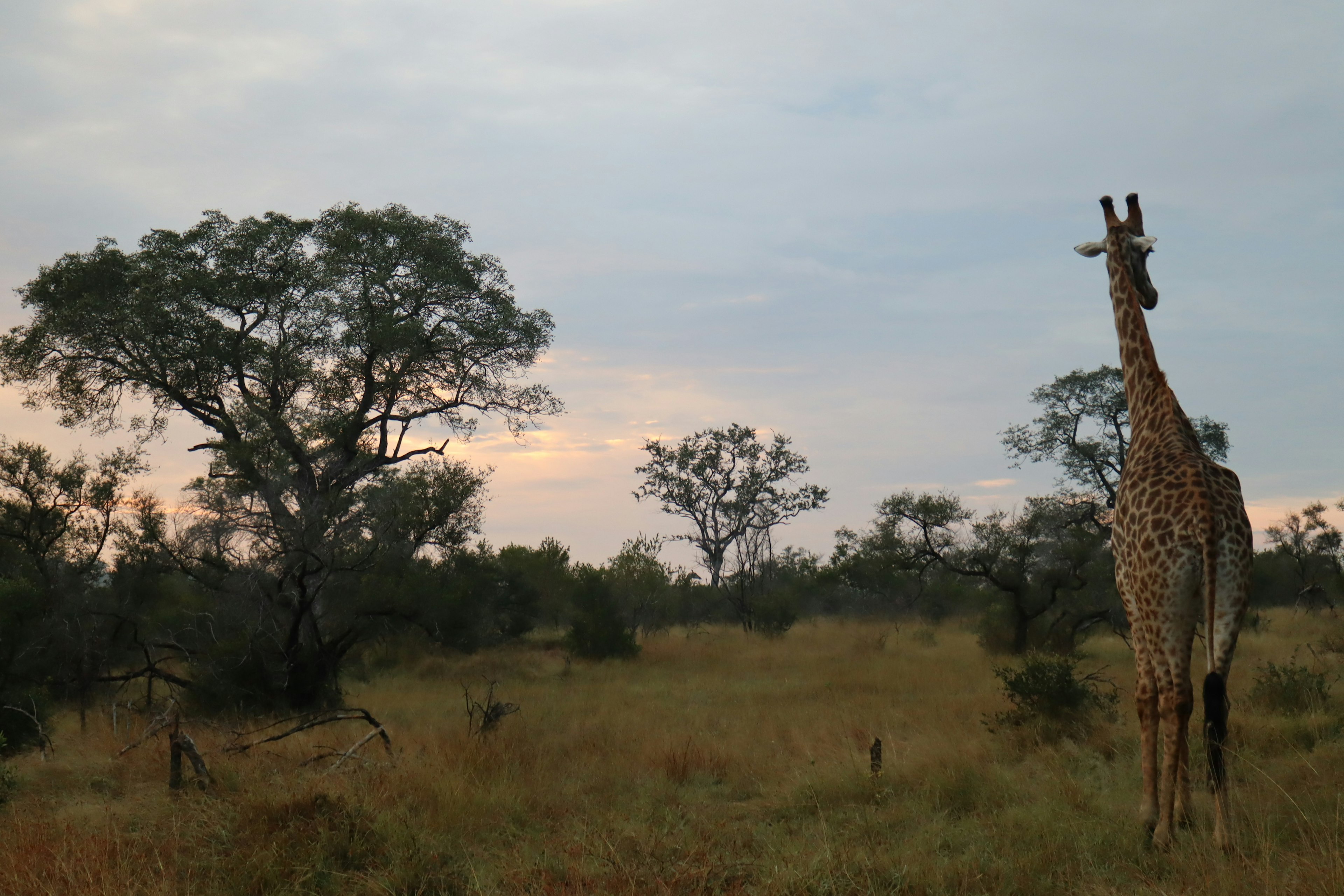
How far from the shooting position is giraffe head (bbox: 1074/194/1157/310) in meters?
7.23

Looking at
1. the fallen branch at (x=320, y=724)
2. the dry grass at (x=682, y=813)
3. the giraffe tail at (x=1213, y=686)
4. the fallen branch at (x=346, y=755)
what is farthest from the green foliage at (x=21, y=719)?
the giraffe tail at (x=1213, y=686)

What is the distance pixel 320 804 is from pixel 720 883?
9.58 ft

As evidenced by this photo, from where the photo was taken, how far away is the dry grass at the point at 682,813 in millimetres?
5207

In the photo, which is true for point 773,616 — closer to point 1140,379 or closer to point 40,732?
point 40,732

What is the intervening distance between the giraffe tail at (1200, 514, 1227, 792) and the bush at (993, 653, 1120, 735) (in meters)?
4.15

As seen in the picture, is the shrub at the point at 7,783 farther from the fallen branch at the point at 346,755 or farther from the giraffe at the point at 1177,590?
the giraffe at the point at 1177,590

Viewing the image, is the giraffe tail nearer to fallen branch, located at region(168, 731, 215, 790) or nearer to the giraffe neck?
the giraffe neck

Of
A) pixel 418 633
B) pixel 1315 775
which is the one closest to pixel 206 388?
pixel 418 633

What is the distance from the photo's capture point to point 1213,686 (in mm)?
5125

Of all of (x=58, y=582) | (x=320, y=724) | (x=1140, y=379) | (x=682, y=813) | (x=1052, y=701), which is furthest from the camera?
(x=58, y=582)

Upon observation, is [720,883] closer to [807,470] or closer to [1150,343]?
[1150,343]

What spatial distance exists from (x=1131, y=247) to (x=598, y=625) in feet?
56.2

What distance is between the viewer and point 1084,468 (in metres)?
23.9

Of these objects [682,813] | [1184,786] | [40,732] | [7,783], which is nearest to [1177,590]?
[1184,786]
